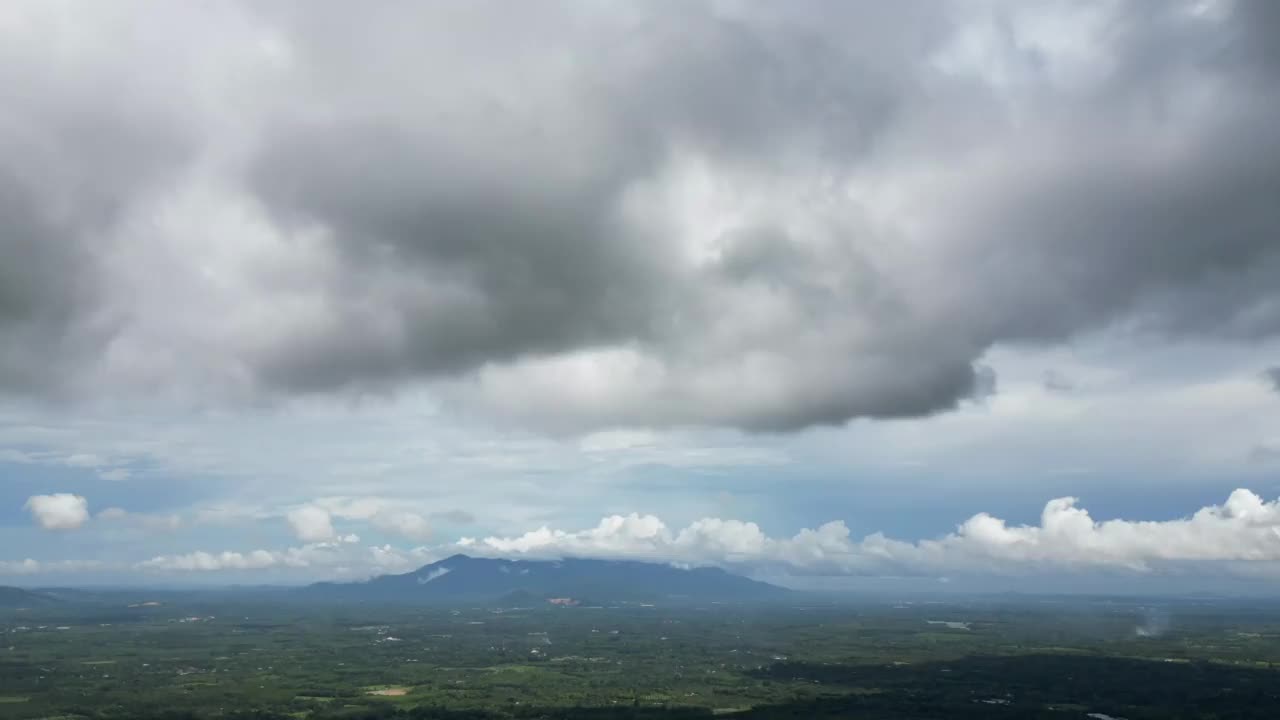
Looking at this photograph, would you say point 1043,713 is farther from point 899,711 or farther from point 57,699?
point 57,699

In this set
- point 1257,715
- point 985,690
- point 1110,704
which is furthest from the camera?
point 985,690

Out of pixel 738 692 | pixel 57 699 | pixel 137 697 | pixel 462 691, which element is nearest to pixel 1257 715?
pixel 738 692

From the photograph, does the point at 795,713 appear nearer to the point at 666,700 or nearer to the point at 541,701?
the point at 666,700

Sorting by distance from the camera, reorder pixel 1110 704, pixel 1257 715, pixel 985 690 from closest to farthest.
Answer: pixel 1257 715 → pixel 1110 704 → pixel 985 690

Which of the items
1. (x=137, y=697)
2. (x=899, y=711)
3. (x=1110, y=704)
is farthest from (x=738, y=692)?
(x=137, y=697)

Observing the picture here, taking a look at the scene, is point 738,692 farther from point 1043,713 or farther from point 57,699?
point 57,699

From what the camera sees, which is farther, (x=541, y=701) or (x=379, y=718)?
(x=541, y=701)

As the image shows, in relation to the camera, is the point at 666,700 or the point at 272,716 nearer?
the point at 272,716
